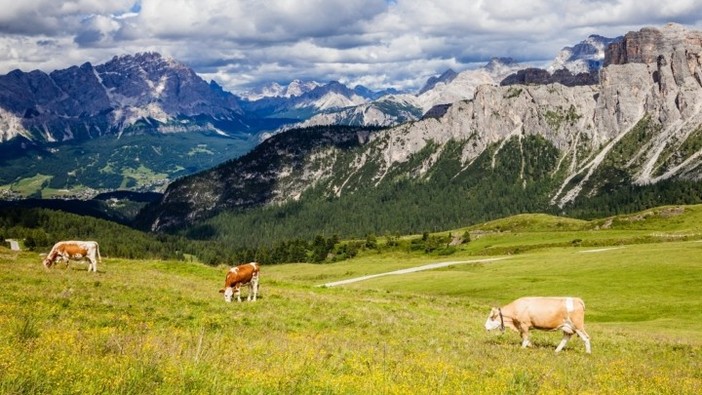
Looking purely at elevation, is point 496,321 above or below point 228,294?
below

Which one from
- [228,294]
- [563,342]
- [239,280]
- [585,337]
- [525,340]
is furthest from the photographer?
[239,280]

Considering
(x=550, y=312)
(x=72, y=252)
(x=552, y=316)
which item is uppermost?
(x=72, y=252)

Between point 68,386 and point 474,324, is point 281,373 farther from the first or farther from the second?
point 474,324

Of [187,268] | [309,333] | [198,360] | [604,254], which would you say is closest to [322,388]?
[198,360]

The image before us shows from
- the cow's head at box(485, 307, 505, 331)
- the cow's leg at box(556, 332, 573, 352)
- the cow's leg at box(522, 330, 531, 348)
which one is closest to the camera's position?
the cow's leg at box(556, 332, 573, 352)

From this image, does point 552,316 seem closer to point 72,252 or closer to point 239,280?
point 239,280

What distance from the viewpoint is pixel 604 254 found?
90.9 metres

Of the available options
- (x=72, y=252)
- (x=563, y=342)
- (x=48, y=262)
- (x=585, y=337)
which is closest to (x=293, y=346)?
(x=563, y=342)

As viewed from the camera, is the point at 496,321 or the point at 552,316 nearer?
the point at 552,316

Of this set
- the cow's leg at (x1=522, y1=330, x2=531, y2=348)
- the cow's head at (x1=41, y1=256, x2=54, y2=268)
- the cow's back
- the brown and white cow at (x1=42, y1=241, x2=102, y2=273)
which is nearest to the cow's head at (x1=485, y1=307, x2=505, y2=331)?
the cow's back

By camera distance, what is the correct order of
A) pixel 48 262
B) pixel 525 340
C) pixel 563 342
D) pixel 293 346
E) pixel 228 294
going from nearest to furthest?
1. pixel 293 346
2. pixel 563 342
3. pixel 525 340
4. pixel 228 294
5. pixel 48 262

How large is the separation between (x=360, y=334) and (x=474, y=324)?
1252 centimetres

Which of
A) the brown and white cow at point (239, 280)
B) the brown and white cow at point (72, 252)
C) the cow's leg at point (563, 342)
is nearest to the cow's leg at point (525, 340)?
the cow's leg at point (563, 342)

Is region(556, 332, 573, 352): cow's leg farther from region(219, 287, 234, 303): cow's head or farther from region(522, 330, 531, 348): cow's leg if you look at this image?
region(219, 287, 234, 303): cow's head
